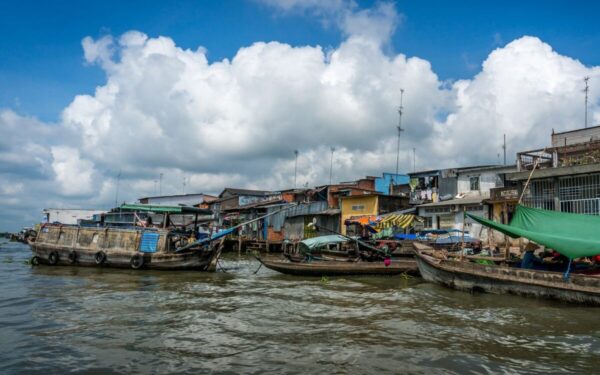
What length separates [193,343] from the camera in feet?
28.0

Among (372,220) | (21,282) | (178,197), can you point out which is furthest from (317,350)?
(178,197)

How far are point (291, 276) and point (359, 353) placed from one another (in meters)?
12.3

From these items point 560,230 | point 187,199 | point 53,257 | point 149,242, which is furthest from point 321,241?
point 187,199

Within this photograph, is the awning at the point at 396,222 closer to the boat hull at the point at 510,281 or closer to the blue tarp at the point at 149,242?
the boat hull at the point at 510,281

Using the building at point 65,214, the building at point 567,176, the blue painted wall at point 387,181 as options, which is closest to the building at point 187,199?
the building at point 65,214

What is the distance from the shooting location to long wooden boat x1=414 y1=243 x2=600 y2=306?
12.1 m

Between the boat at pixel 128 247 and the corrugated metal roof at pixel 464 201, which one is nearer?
the boat at pixel 128 247

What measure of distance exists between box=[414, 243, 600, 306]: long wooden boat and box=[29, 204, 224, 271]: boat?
405 inches

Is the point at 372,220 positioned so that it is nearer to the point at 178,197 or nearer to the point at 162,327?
the point at 162,327

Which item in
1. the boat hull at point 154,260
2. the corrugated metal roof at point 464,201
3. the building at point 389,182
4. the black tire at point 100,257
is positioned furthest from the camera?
the building at point 389,182

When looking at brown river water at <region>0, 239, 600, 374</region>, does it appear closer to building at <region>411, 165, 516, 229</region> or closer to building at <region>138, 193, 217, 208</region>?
building at <region>411, 165, 516, 229</region>

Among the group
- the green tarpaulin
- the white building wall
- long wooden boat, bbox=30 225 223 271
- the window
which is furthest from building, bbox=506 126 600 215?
Result: long wooden boat, bbox=30 225 223 271

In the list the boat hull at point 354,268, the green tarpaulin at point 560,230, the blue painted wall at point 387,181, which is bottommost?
the boat hull at point 354,268

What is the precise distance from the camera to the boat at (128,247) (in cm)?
2161
